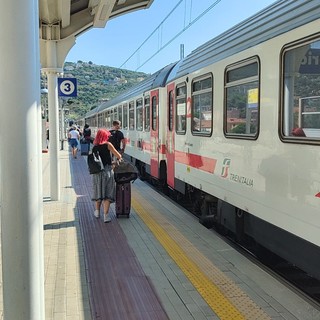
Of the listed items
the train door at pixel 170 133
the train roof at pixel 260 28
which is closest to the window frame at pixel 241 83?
the train roof at pixel 260 28

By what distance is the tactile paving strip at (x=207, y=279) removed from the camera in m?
3.96

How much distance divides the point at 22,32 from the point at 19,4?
164 millimetres

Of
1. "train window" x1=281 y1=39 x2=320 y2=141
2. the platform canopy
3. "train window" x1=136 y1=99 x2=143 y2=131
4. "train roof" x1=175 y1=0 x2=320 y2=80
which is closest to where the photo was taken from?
"train window" x1=281 y1=39 x2=320 y2=141

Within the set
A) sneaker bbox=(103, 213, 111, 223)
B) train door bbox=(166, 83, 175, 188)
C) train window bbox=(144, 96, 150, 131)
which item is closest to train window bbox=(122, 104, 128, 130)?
train window bbox=(144, 96, 150, 131)

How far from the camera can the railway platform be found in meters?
3.97

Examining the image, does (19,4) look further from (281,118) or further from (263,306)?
(263,306)

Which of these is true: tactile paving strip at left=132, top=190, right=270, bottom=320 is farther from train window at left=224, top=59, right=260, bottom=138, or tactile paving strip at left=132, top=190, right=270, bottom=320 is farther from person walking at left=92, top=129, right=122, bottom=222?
train window at left=224, top=59, right=260, bottom=138

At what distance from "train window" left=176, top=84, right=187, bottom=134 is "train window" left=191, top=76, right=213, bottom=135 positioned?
0.62m

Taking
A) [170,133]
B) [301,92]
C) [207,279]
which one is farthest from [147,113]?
[301,92]

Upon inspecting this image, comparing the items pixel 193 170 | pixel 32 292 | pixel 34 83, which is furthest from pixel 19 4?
pixel 193 170

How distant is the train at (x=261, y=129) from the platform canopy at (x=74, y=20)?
7.45ft

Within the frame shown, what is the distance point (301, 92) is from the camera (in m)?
4.15

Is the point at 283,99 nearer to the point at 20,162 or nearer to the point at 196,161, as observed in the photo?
the point at 20,162

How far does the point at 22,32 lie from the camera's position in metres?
2.73
